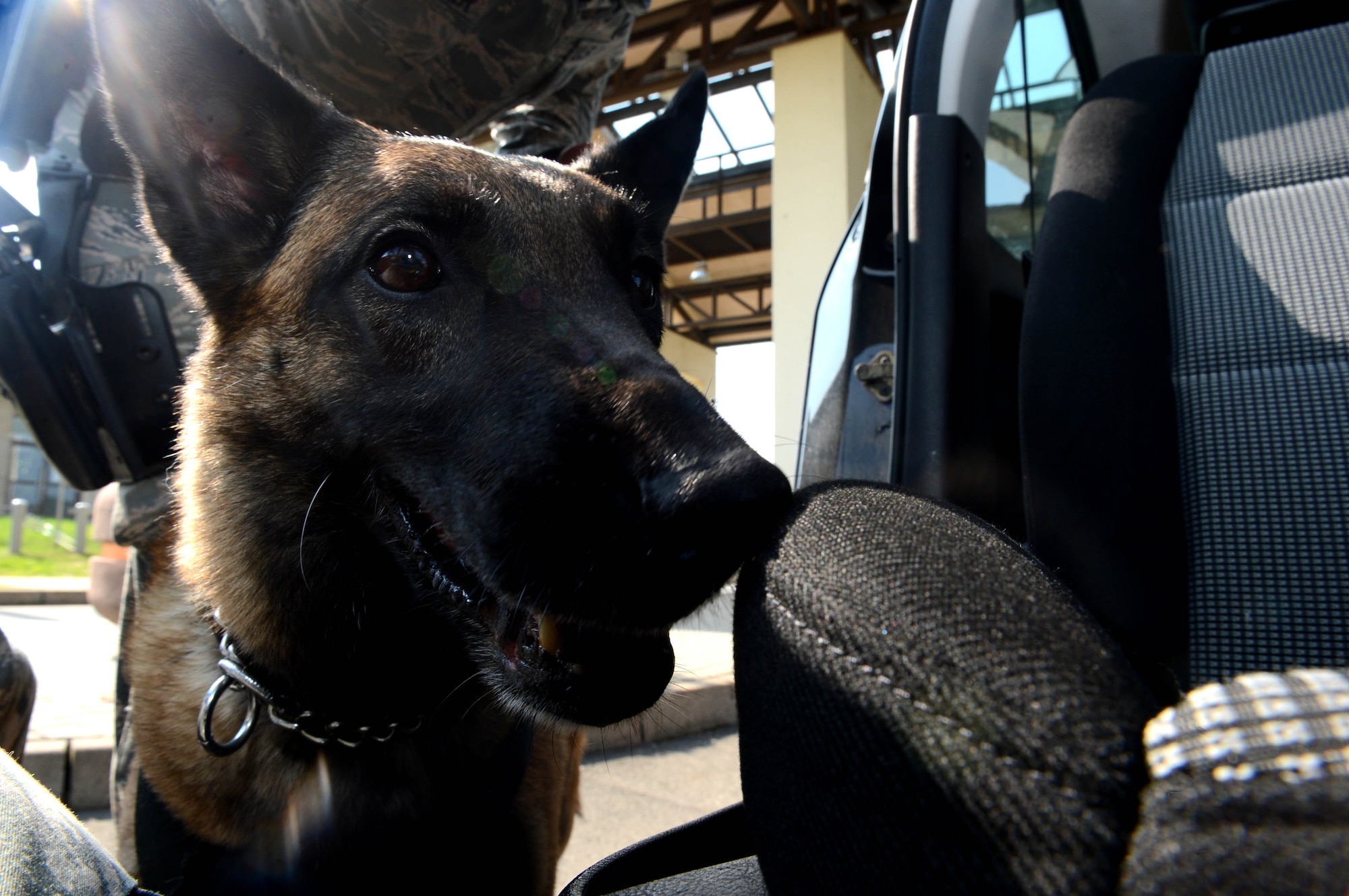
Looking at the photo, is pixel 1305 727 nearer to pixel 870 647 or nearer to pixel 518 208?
pixel 870 647

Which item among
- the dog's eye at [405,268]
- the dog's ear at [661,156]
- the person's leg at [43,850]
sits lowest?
the person's leg at [43,850]

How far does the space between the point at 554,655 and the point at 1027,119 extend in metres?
2.03

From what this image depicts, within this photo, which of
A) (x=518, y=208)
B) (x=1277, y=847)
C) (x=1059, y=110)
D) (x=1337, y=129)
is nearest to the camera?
(x=1277, y=847)

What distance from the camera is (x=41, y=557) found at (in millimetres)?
14156

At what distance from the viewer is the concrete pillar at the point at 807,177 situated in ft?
31.1

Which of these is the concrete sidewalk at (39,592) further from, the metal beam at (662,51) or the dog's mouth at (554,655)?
Answer: the dog's mouth at (554,655)

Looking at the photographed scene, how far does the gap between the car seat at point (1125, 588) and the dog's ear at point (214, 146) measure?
1.46 meters

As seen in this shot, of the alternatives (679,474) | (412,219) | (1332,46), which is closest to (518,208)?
(412,219)

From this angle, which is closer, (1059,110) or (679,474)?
(679,474)

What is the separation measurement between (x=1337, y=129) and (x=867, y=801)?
1.42 m

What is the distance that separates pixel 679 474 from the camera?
1.05 m

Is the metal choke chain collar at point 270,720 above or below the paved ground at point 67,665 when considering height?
above

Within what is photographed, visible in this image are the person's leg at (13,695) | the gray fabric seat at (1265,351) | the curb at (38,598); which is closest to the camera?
the gray fabric seat at (1265,351)

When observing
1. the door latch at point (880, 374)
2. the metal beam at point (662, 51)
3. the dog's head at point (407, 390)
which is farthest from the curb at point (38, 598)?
the door latch at point (880, 374)
